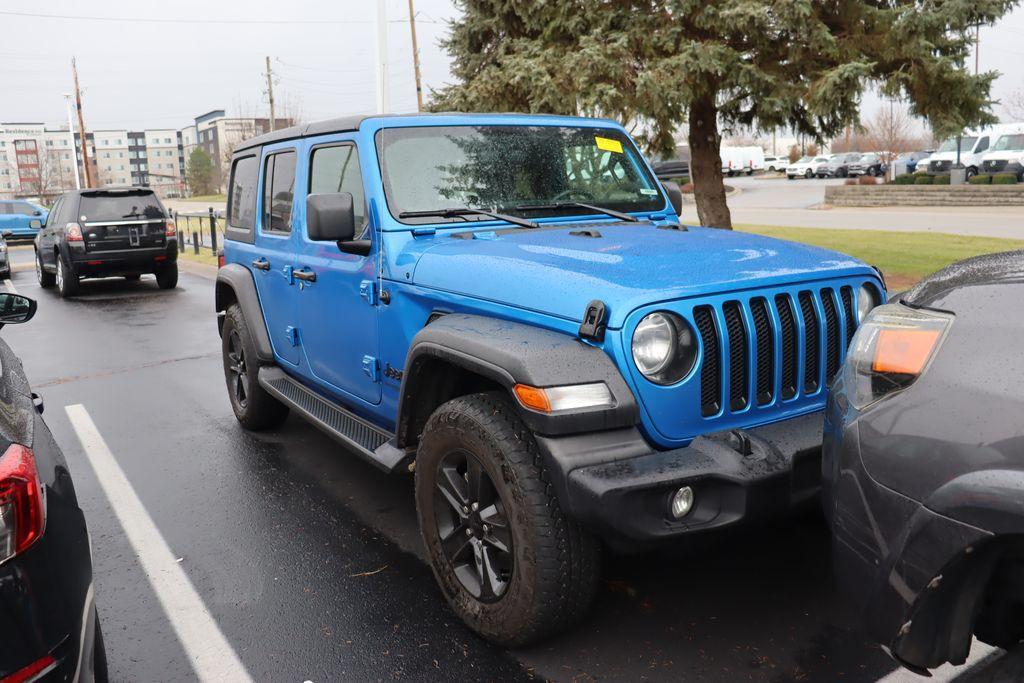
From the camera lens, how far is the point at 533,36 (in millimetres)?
12703

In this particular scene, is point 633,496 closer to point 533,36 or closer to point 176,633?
point 176,633

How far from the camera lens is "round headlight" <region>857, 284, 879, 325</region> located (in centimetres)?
349

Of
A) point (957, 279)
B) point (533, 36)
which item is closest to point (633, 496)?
point (957, 279)

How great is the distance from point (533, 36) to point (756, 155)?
2274 inches

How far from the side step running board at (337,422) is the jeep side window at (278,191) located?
901mm

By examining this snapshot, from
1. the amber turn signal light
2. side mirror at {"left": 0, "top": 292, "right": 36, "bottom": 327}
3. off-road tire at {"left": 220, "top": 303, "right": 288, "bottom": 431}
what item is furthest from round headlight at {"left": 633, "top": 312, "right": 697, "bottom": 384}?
off-road tire at {"left": 220, "top": 303, "right": 288, "bottom": 431}

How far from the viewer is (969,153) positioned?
113 ft

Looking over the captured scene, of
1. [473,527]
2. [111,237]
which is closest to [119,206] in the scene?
[111,237]

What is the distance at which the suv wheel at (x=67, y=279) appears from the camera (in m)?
14.5

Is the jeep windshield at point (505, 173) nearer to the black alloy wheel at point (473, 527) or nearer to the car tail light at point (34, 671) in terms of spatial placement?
the black alloy wheel at point (473, 527)

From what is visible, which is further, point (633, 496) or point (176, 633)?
point (176, 633)

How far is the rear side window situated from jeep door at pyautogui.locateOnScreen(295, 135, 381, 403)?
0.98 m

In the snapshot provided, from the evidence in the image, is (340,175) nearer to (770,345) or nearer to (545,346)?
(545,346)

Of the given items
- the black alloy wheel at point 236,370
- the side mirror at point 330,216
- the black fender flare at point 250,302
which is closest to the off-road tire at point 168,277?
the black alloy wheel at point 236,370
